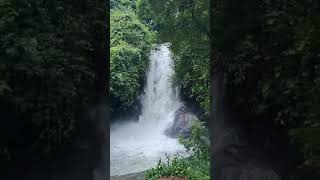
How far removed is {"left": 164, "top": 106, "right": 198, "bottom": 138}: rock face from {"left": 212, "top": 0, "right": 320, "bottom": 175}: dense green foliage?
15.4 meters

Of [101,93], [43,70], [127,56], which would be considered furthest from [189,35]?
[127,56]

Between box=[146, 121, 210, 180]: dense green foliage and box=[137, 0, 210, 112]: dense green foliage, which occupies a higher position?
box=[137, 0, 210, 112]: dense green foliage

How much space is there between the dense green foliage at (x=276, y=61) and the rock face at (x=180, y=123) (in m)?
15.4

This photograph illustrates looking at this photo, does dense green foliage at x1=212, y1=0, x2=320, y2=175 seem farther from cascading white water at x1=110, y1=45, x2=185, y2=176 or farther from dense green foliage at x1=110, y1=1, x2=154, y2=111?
dense green foliage at x1=110, y1=1, x2=154, y2=111

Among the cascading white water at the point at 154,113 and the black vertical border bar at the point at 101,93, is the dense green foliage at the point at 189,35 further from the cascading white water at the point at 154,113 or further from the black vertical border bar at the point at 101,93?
the cascading white water at the point at 154,113

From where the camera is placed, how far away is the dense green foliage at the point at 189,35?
1201 cm

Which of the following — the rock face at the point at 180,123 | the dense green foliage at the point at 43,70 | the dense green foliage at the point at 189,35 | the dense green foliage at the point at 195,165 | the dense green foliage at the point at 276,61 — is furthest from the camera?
the rock face at the point at 180,123

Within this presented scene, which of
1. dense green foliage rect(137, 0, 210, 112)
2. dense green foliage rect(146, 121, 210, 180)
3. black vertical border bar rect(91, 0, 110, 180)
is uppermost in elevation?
dense green foliage rect(137, 0, 210, 112)

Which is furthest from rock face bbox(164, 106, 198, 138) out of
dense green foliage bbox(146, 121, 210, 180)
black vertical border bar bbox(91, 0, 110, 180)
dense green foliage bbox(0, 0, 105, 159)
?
dense green foliage bbox(0, 0, 105, 159)

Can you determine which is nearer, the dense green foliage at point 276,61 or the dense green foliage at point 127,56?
the dense green foliage at point 276,61

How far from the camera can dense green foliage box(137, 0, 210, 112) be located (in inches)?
473

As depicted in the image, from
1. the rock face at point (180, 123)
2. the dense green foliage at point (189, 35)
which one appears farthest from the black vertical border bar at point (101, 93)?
the rock face at point (180, 123)

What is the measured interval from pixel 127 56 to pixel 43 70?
17920 millimetres

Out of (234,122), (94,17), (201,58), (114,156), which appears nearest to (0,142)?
(94,17)
